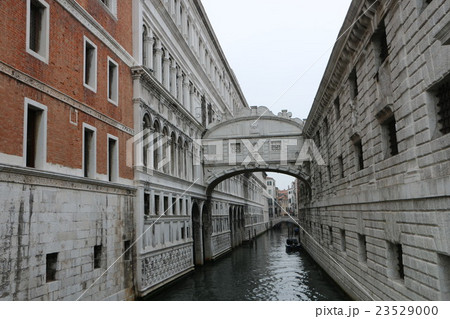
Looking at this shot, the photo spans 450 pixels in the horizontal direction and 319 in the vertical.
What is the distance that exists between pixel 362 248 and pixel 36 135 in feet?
33.3

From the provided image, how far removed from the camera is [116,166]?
44.5 feet

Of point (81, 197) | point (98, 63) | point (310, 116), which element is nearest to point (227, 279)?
point (310, 116)

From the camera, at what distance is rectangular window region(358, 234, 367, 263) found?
12805 millimetres

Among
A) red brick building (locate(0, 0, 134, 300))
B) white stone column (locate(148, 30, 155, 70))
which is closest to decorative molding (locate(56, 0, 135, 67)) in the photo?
red brick building (locate(0, 0, 134, 300))

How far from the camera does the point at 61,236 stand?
33.1ft

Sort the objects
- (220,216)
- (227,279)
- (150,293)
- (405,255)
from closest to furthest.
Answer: (405,255)
(150,293)
(227,279)
(220,216)

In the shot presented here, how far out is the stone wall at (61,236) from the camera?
8.31m

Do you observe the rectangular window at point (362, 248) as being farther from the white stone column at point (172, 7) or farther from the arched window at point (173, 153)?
the white stone column at point (172, 7)

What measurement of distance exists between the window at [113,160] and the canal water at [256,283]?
200 inches

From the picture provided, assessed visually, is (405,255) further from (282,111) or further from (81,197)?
(282,111)

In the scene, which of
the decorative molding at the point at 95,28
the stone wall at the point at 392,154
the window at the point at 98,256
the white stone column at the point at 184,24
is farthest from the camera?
the white stone column at the point at 184,24

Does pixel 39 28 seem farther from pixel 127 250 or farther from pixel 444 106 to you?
pixel 444 106

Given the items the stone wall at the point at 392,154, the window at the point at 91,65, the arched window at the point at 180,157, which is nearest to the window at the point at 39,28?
the window at the point at 91,65

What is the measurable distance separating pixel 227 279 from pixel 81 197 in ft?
37.7
